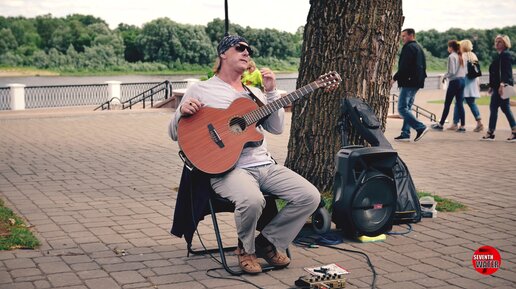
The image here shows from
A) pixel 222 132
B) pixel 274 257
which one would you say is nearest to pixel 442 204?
pixel 274 257

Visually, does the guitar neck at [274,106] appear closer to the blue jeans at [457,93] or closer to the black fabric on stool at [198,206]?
the black fabric on stool at [198,206]

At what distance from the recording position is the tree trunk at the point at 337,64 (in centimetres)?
677

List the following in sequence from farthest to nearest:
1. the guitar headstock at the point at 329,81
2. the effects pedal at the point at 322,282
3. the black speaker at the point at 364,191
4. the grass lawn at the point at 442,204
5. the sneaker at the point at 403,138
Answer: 1. the sneaker at the point at 403,138
2. the grass lawn at the point at 442,204
3. the black speaker at the point at 364,191
4. the guitar headstock at the point at 329,81
5. the effects pedal at the point at 322,282

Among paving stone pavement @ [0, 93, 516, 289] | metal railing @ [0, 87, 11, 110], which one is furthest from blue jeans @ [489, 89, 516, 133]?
metal railing @ [0, 87, 11, 110]

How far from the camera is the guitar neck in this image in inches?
201

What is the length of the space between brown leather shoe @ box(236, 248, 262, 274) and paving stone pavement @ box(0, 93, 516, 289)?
0.05 m

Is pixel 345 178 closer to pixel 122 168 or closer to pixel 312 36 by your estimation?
pixel 312 36

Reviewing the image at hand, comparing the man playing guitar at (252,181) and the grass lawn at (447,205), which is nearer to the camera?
the man playing guitar at (252,181)

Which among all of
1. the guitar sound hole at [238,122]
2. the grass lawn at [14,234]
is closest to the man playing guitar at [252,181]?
the guitar sound hole at [238,122]

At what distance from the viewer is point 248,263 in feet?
16.3

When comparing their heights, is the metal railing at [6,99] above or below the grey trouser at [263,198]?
below

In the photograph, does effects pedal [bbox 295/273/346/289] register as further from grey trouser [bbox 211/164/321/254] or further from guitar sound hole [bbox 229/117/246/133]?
guitar sound hole [bbox 229/117/246/133]

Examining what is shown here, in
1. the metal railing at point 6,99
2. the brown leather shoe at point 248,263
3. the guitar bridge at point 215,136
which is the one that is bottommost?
the metal railing at point 6,99

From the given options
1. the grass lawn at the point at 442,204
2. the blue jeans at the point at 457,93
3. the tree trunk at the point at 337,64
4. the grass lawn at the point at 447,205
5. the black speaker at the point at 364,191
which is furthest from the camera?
the blue jeans at the point at 457,93
